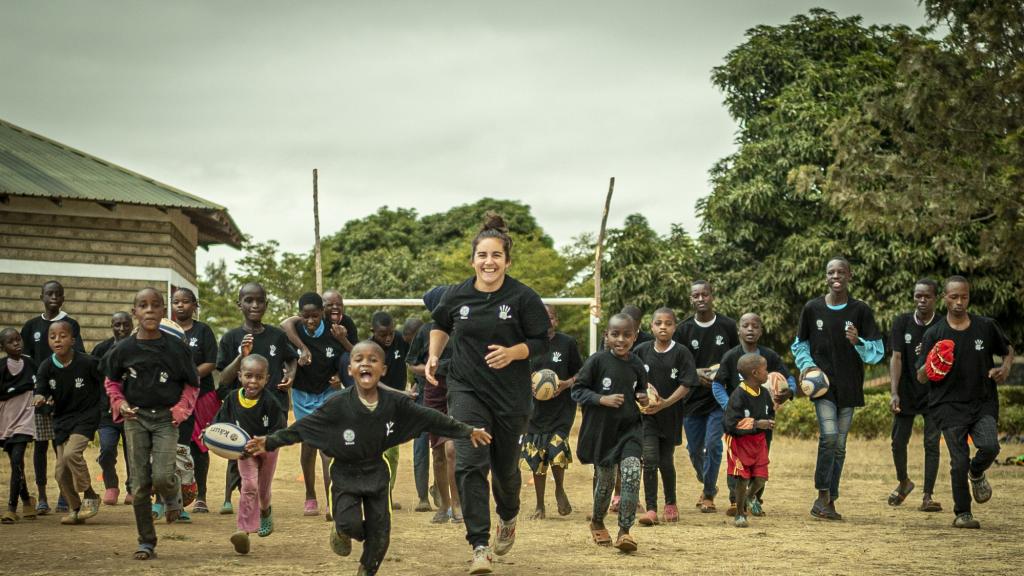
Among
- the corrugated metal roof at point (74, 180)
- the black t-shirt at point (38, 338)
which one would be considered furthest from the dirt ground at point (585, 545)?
the corrugated metal roof at point (74, 180)

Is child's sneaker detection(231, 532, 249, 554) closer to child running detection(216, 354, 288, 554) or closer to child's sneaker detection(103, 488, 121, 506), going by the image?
child running detection(216, 354, 288, 554)

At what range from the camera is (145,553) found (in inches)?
308

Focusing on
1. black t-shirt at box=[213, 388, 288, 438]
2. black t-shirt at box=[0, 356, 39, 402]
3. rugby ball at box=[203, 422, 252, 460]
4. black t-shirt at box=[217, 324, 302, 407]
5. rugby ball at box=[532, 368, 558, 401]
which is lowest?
rugby ball at box=[203, 422, 252, 460]

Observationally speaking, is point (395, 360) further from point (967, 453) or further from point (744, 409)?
point (967, 453)

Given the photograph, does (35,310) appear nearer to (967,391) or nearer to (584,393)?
(584,393)

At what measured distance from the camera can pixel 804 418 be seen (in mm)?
24781

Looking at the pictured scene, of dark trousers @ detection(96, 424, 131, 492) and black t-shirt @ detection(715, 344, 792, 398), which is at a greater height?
black t-shirt @ detection(715, 344, 792, 398)

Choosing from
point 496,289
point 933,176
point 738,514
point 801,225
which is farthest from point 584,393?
point 801,225

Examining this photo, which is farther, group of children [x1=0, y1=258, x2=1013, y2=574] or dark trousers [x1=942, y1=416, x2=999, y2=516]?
dark trousers [x1=942, y1=416, x2=999, y2=516]

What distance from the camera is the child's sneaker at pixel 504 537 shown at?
7.69 m

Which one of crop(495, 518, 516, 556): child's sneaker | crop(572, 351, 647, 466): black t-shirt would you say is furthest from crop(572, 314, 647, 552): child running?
crop(495, 518, 516, 556): child's sneaker

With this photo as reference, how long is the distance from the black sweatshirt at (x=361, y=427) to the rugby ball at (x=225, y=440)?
42 centimetres

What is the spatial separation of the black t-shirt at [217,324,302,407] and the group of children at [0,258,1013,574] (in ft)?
0.06

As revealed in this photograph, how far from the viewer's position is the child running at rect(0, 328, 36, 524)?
10.7 m
